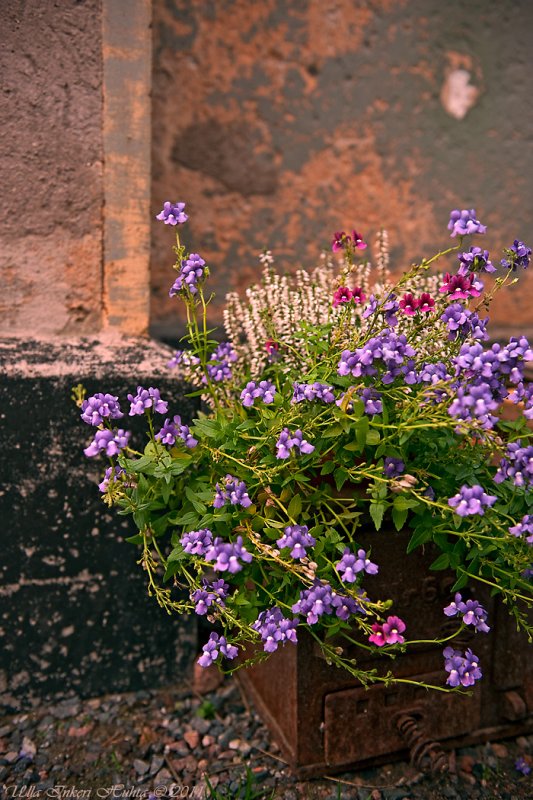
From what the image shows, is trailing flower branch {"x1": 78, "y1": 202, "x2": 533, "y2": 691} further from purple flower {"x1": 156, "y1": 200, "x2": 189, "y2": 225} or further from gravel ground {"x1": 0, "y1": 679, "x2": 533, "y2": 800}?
gravel ground {"x1": 0, "y1": 679, "x2": 533, "y2": 800}

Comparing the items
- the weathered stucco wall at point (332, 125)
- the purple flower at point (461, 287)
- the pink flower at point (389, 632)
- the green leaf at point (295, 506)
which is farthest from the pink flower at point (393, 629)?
the weathered stucco wall at point (332, 125)

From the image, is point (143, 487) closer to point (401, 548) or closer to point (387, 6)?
point (401, 548)

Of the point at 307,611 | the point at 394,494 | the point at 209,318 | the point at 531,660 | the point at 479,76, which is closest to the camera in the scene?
the point at 307,611

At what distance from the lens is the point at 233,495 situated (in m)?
1.69

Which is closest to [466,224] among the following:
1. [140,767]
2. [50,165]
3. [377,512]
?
[377,512]

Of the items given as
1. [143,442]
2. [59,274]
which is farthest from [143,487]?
[59,274]

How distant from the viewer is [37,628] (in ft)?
7.67

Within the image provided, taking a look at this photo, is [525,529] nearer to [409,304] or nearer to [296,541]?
[296,541]

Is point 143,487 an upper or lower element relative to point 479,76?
lower

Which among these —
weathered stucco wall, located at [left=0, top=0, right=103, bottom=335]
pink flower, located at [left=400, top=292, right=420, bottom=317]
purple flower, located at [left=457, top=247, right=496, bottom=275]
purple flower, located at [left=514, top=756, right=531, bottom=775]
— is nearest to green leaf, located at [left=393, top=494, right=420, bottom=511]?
pink flower, located at [left=400, top=292, right=420, bottom=317]

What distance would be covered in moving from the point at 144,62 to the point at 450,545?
1.72 meters

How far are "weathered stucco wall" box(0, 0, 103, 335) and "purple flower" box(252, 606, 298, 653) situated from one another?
1210 mm

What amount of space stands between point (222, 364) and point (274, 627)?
30.0 inches

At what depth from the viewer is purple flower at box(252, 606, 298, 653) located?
5.43 feet
